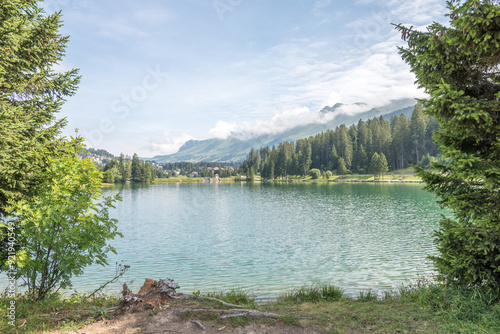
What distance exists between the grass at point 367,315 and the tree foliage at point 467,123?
0.65 metres

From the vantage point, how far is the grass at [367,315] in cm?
648

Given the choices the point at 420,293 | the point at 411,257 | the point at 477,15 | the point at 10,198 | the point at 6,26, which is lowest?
the point at 411,257

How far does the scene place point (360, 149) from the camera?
138250 mm

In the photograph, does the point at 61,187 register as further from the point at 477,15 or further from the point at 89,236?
the point at 477,15

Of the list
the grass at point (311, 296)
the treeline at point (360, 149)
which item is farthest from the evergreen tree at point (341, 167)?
the grass at point (311, 296)

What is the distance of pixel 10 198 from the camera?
7.82 meters

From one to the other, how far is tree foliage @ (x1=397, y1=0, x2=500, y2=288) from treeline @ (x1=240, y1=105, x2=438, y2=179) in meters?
108

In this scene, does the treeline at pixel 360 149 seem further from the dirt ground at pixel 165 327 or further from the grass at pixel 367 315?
the dirt ground at pixel 165 327

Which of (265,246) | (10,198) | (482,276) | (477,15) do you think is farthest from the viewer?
(265,246)

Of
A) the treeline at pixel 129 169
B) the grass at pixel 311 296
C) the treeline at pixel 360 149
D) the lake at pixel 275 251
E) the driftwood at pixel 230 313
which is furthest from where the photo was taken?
the treeline at pixel 129 169

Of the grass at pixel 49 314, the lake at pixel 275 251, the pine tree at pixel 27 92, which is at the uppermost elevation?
the pine tree at pixel 27 92

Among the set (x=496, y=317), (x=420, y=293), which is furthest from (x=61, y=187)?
(x=496, y=317)

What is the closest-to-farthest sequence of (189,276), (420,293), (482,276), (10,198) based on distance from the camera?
(482,276) → (10,198) → (420,293) → (189,276)

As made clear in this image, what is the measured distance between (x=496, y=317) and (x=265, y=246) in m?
16.2
